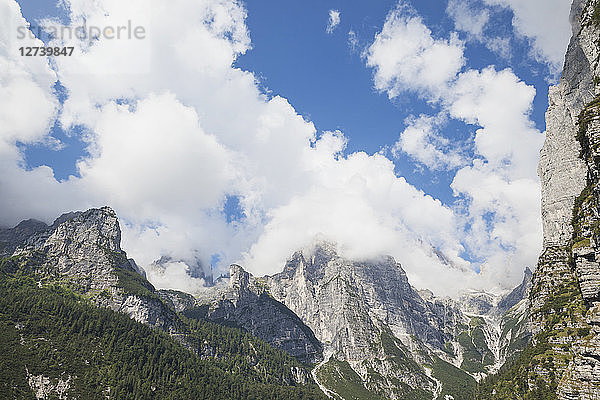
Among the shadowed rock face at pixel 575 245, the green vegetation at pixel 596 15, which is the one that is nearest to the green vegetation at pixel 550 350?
the shadowed rock face at pixel 575 245

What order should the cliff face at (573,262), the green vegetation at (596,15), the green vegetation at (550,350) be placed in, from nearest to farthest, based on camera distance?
the cliff face at (573,262) < the green vegetation at (550,350) < the green vegetation at (596,15)

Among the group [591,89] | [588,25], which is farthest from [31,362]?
[591,89]

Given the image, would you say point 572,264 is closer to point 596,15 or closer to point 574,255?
point 574,255

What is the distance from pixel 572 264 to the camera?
9288 cm

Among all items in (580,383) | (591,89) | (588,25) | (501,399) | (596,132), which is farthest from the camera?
(591,89)

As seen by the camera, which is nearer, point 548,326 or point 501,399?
point 548,326

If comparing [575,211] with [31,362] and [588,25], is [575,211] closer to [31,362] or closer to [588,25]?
[588,25]

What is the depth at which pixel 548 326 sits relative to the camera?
396ft

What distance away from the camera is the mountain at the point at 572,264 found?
68688mm

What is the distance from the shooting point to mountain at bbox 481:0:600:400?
225 feet

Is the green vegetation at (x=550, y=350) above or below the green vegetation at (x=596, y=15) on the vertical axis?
below

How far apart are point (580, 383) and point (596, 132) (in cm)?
5587

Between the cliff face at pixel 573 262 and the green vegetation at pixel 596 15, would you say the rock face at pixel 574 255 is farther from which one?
the green vegetation at pixel 596 15

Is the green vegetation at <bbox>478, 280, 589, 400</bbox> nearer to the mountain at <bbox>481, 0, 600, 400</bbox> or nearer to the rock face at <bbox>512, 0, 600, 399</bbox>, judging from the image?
the mountain at <bbox>481, 0, 600, 400</bbox>
